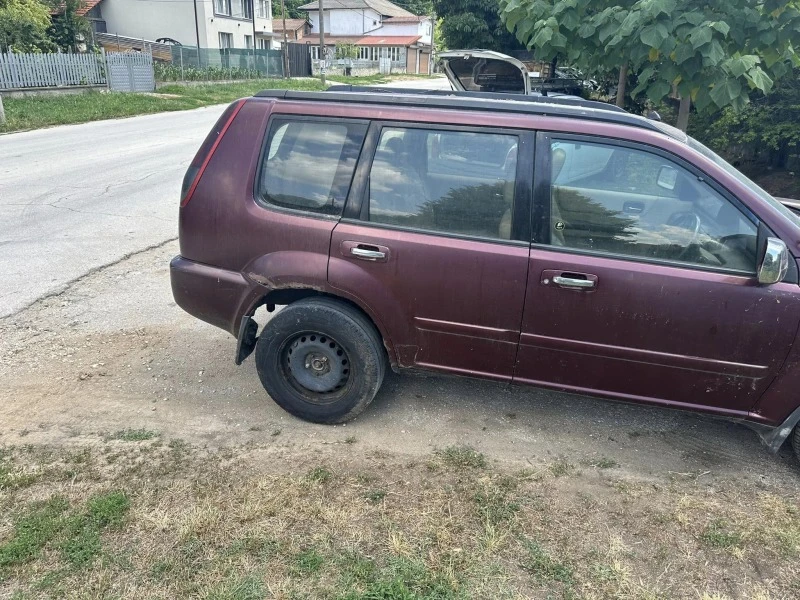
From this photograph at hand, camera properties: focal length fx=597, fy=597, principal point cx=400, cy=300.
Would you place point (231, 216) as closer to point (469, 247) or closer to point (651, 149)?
point (469, 247)

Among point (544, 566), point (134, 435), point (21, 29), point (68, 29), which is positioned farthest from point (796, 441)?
point (68, 29)

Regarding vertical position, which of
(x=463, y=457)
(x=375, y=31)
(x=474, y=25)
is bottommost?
(x=463, y=457)

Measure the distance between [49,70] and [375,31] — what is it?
183ft

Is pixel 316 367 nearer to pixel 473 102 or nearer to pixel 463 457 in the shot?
pixel 463 457

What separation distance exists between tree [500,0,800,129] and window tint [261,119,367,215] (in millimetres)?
3132

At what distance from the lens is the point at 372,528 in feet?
8.92

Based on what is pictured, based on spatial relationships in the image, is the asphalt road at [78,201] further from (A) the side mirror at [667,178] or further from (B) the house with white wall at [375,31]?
(B) the house with white wall at [375,31]

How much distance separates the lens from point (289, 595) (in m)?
2.35

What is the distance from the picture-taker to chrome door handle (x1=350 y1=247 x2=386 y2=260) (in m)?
3.22

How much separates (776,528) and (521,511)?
118 centimetres

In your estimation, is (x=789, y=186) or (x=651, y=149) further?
(x=789, y=186)

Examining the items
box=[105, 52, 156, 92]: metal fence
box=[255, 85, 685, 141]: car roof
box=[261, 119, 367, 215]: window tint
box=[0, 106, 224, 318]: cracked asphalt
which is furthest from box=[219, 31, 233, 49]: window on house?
box=[261, 119, 367, 215]: window tint

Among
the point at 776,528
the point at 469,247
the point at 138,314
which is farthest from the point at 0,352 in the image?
the point at 776,528

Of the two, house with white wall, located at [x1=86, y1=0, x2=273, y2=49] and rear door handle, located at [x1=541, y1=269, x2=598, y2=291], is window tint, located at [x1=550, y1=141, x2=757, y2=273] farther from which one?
house with white wall, located at [x1=86, y1=0, x2=273, y2=49]
